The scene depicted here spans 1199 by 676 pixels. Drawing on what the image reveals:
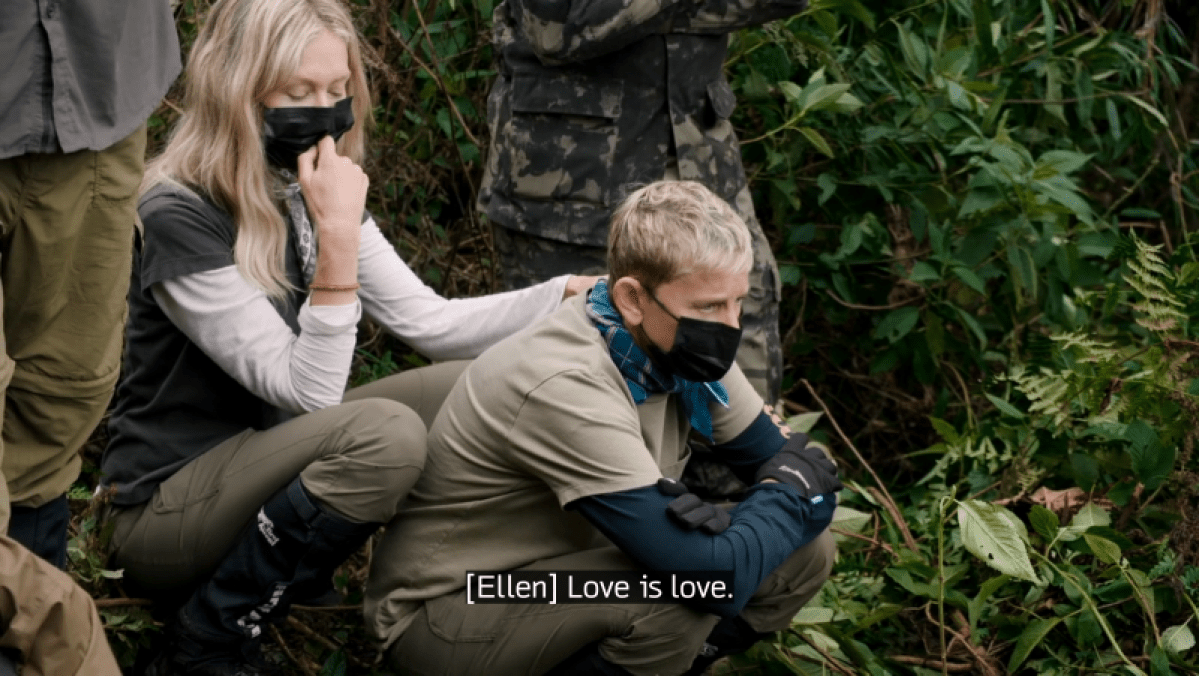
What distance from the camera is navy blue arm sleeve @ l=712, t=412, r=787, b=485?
2.81 meters

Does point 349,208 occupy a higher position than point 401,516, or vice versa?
point 349,208

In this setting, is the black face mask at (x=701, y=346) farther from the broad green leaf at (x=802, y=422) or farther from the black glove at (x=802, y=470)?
the broad green leaf at (x=802, y=422)

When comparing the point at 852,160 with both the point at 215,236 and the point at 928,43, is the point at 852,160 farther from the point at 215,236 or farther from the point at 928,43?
the point at 215,236

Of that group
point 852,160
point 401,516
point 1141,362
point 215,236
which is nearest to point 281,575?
point 401,516

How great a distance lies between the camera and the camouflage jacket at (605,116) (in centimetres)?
326

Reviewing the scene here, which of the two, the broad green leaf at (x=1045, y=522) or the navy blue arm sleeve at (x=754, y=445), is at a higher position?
the navy blue arm sleeve at (x=754, y=445)

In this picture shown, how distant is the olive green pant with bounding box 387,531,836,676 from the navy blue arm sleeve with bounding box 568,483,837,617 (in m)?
0.07

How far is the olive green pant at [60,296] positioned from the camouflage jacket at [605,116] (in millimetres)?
1068

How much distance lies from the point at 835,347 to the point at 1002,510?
156 cm

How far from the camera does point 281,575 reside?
8.46ft

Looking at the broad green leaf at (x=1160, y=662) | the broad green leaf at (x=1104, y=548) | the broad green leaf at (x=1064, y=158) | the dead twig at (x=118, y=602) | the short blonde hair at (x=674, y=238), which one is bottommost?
the broad green leaf at (x=1160, y=662)

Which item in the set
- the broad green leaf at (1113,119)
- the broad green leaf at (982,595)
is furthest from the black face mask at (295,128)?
the broad green leaf at (1113,119)

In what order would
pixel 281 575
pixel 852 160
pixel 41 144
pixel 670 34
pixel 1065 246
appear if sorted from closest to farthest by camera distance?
pixel 41 144
pixel 281 575
pixel 670 34
pixel 1065 246
pixel 852 160

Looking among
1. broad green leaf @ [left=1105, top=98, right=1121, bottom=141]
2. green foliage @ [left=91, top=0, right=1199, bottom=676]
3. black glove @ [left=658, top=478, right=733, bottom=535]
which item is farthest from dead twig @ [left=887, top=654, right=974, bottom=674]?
broad green leaf @ [left=1105, top=98, right=1121, bottom=141]
